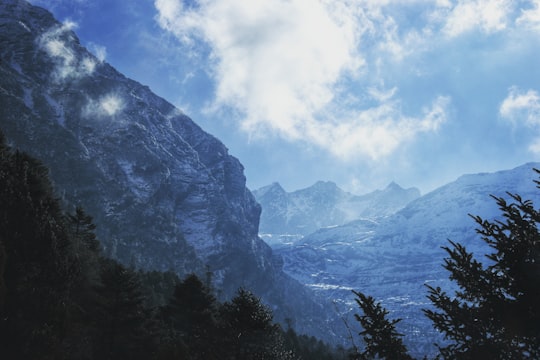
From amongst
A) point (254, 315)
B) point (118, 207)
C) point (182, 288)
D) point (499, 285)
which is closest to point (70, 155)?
point (118, 207)

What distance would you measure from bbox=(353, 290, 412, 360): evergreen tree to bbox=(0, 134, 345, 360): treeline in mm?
7872

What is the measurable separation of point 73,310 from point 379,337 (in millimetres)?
17460

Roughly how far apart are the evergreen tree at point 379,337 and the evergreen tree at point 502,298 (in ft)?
11.6

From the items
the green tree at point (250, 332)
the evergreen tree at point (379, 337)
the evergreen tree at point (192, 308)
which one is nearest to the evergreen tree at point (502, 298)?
the evergreen tree at point (379, 337)

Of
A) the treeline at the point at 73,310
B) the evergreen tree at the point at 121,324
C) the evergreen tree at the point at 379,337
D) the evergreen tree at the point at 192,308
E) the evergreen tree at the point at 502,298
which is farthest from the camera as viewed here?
the evergreen tree at the point at 192,308

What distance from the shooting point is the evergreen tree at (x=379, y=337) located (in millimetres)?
13344

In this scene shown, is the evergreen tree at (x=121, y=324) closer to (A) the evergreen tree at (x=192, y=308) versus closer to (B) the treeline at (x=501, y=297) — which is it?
(A) the evergreen tree at (x=192, y=308)

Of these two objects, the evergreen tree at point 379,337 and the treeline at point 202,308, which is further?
the evergreen tree at point 379,337

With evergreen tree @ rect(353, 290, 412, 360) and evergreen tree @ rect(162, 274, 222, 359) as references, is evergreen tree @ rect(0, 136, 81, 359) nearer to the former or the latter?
evergreen tree @ rect(353, 290, 412, 360)

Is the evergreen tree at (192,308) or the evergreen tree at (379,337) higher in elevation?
the evergreen tree at (192,308)

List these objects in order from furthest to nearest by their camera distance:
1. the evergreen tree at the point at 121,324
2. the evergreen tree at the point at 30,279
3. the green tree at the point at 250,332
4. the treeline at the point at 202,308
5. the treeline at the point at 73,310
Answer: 1. the evergreen tree at the point at 121,324
2. the green tree at the point at 250,332
3. the treeline at the point at 73,310
4. the evergreen tree at the point at 30,279
5. the treeline at the point at 202,308

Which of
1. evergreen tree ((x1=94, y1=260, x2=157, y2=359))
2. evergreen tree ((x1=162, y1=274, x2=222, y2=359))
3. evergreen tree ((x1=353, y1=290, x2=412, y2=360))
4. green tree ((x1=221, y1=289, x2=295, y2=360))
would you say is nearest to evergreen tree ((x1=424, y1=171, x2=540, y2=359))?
evergreen tree ((x1=353, y1=290, x2=412, y2=360))

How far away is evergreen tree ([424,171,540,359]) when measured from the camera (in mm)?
8977

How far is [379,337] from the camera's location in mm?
13984
